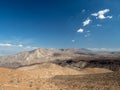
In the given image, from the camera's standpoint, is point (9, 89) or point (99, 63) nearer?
point (9, 89)

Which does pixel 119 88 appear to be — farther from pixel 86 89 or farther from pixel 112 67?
pixel 112 67

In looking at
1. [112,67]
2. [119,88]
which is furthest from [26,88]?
[112,67]

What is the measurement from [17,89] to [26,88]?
1575 mm

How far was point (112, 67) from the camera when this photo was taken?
126m

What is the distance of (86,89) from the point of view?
25016 mm

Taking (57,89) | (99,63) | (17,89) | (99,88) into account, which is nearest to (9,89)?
(17,89)

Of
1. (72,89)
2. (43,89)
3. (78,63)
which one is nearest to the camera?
(43,89)

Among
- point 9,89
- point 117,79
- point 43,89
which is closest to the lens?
point 9,89

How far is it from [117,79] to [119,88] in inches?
198

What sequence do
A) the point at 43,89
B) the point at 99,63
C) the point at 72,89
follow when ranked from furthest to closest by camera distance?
the point at 99,63 → the point at 72,89 → the point at 43,89

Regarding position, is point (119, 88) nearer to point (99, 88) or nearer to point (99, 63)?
point (99, 88)

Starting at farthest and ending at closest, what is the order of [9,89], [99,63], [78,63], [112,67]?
[78,63]
[99,63]
[112,67]
[9,89]

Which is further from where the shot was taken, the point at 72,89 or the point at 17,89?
the point at 72,89

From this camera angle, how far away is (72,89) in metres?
25.6
